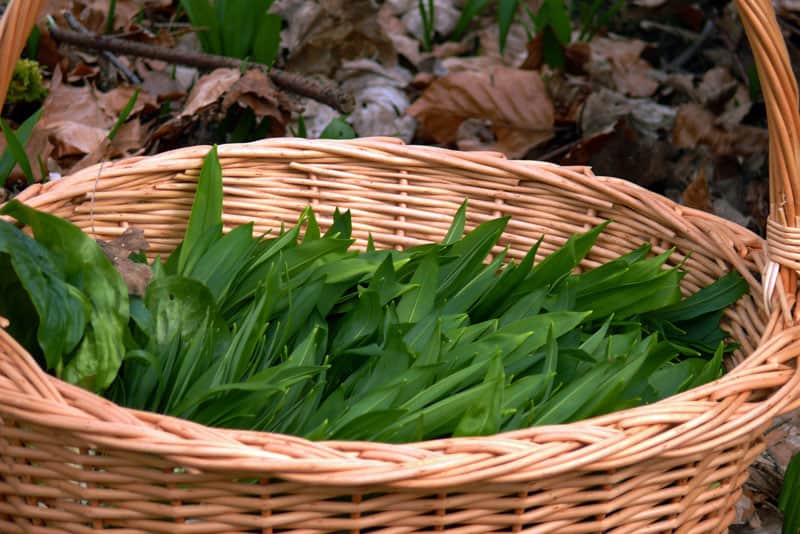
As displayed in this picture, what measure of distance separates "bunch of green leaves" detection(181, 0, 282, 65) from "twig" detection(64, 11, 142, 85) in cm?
17

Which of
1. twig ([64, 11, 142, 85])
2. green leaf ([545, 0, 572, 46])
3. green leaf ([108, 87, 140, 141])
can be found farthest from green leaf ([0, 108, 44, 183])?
green leaf ([545, 0, 572, 46])

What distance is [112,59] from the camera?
2160 mm

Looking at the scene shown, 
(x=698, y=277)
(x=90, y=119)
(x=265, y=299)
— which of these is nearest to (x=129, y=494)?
(x=265, y=299)

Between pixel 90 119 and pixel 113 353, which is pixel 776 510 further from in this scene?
pixel 90 119

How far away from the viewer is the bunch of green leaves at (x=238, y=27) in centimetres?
208

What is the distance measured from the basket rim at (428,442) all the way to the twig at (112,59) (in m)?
1.35

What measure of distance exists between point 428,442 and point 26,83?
1372 millimetres

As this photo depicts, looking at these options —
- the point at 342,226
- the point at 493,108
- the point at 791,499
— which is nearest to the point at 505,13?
the point at 493,108

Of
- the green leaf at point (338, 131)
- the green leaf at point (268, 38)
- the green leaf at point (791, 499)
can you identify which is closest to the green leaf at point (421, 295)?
the green leaf at point (791, 499)

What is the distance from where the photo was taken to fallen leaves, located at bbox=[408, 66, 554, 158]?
2.22 meters

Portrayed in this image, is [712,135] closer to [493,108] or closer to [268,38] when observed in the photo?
[493,108]

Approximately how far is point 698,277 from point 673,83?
1.26 metres

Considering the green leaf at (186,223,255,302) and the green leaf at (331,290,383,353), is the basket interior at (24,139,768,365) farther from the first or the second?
the green leaf at (331,290,383,353)

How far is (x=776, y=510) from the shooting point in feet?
4.75
